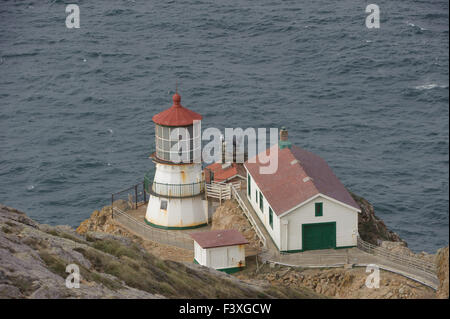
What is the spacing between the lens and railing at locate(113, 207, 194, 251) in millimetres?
46222

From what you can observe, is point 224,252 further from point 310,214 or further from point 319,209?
point 319,209

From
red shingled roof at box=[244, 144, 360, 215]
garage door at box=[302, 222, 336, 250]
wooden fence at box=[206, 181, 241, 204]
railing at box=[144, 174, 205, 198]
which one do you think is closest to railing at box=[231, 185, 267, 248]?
wooden fence at box=[206, 181, 241, 204]

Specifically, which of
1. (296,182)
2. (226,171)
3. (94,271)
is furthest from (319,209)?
(94,271)

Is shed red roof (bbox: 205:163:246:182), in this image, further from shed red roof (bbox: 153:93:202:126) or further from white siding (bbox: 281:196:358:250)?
white siding (bbox: 281:196:358:250)

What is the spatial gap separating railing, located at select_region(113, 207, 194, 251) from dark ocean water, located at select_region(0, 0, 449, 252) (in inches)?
594

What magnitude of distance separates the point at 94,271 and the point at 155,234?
24379mm

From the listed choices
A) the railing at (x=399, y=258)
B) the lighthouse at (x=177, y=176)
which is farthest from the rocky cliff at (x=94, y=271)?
the lighthouse at (x=177, y=176)

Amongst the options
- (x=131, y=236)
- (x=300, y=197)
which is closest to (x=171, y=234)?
(x=131, y=236)

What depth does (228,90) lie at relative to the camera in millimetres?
89250

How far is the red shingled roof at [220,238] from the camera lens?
40.9 meters

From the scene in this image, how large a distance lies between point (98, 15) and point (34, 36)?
38.4 ft

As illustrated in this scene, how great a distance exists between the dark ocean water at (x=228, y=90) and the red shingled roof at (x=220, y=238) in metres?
21.6

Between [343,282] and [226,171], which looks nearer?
[343,282]

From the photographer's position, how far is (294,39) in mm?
103375
